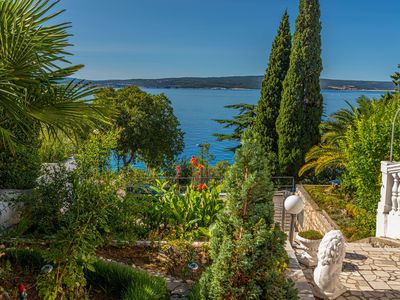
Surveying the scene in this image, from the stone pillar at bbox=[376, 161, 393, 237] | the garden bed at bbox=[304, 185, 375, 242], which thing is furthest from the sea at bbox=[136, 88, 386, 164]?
the stone pillar at bbox=[376, 161, 393, 237]

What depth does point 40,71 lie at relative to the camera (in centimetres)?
411

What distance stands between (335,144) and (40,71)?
13864 mm

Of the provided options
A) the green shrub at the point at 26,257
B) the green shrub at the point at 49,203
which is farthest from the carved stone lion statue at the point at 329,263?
the green shrub at the point at 49,203

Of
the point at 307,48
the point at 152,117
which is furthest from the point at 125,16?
the point at 307,48

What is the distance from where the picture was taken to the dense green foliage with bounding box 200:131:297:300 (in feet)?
11.8

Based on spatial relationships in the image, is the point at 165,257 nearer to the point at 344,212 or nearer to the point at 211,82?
the point at 344,212

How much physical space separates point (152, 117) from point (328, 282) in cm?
1822

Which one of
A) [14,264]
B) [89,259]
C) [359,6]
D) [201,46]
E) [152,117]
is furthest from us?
[201,46]

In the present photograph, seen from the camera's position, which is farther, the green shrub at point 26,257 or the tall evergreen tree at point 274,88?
the tall evergreen tree at point 274,88

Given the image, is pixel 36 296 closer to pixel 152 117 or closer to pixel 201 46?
pixel 152 117

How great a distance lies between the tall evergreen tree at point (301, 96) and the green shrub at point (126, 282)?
15011mm

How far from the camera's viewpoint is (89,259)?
13.4 ft

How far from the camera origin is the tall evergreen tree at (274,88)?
19875 mm

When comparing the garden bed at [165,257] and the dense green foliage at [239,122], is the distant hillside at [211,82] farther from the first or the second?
the garden bed at [165,257]
